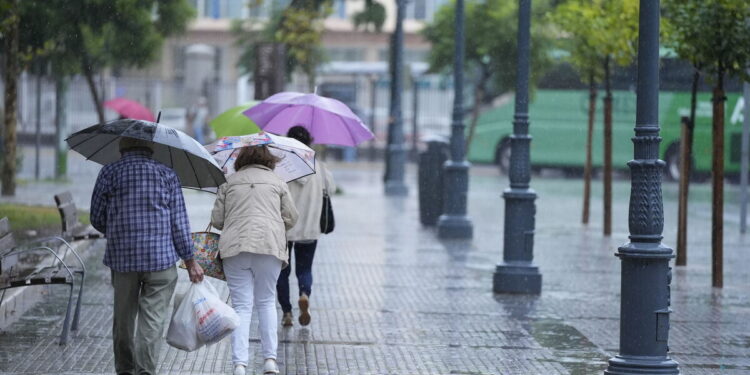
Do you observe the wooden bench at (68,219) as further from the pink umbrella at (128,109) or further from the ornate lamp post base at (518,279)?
the pink umbrella at (128,109)

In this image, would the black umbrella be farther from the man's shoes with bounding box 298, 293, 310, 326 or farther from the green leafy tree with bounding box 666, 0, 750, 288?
the green leafy tree with bounding box 666, 0, 750, 288

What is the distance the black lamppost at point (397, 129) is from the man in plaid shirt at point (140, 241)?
18.8 meters

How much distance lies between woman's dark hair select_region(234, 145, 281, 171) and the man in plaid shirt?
83cm

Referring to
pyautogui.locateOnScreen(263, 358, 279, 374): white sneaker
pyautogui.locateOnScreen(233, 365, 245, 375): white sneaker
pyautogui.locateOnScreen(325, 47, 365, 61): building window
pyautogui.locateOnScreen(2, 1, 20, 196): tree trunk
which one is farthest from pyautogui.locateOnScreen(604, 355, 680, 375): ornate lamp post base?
pyautogui.locateOnScreen(325, 47, 365, 61): building window

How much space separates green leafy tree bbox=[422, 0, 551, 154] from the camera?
112 ft

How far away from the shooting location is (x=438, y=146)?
19.3 meters

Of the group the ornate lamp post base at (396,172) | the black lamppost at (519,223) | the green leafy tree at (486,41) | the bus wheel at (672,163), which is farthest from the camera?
the bus wheel at (672,163)

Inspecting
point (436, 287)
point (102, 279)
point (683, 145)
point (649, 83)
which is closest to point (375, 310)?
point (436, 287)

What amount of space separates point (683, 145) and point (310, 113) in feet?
19.7

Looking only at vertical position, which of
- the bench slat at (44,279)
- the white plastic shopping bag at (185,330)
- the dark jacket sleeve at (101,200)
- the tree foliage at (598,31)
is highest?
the tree foliage at (598,31)

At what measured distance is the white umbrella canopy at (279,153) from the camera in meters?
8.36

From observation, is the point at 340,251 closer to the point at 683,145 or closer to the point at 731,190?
the point at 683,145

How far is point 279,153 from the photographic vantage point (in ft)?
29.0

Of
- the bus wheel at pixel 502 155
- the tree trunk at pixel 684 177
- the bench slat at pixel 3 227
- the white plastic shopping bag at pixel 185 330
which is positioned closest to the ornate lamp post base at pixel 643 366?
the white plastic shopping bag at pixel 185 330
